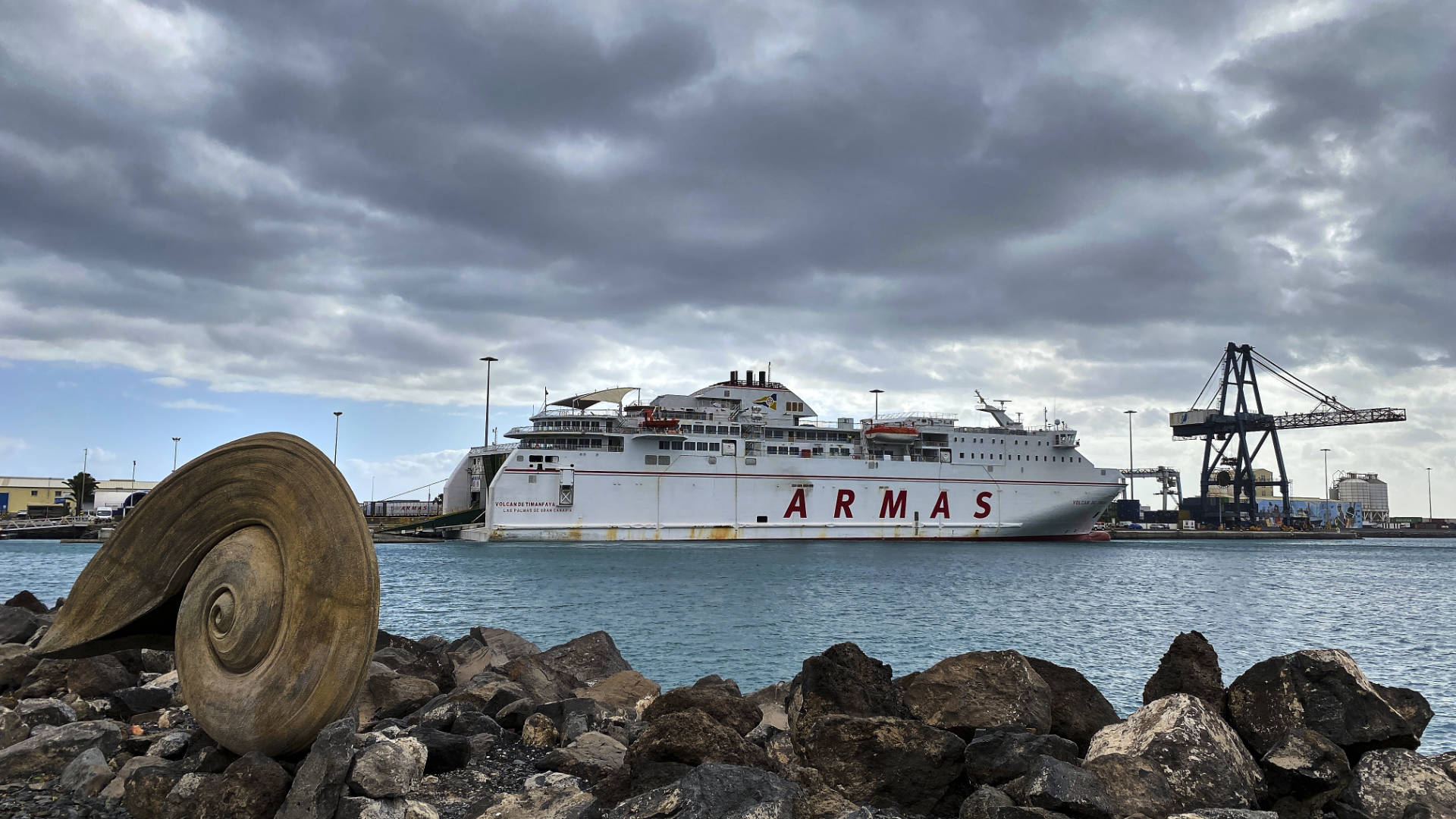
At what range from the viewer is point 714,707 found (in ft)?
18.3

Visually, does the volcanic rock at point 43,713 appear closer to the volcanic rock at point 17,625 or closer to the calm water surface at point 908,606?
the volcanic rock at point 17,625

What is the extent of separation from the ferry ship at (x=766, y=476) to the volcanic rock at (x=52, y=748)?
35.8 metres

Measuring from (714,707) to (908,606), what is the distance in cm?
1451

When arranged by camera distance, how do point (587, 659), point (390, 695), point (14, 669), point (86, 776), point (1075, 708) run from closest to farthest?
point (86, 776) < point (1075, 708) < point (390, 695) < point (14, 669) < point (587, 659)

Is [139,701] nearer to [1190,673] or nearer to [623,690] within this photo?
[623,690]

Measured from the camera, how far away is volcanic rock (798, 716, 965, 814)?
462 centimetres

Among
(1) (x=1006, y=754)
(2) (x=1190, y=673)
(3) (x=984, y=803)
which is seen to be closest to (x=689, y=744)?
(3) (x=984, y=803)

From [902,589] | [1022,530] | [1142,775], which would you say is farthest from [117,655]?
[1022,530]

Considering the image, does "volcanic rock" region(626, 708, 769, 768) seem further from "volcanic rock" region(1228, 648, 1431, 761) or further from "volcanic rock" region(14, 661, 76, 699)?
"volcanic rock" region(14, 661, 76, 699)

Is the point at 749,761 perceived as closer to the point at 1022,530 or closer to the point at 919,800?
the point at 919,800

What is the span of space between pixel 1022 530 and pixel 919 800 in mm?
47298

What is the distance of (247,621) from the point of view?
4578 mm

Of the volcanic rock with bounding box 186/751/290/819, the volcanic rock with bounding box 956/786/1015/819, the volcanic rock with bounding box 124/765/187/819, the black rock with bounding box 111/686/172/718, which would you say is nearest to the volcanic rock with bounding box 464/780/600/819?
the volcanic rock with bounding box 186/751/290/819

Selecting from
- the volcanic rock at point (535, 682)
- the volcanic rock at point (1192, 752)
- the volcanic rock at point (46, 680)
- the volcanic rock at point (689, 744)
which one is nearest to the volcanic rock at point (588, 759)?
the volcanic rock at point (689, 744)
